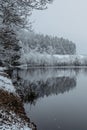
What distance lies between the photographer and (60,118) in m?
19.5

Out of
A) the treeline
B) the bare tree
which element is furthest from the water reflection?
the treeline

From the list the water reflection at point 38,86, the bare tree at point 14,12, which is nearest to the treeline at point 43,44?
the water reflection at point 38,86

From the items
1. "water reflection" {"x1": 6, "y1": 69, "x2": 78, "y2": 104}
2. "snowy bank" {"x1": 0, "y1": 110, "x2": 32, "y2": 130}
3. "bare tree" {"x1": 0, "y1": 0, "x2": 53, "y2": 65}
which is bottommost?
"water reflection" {"x1": 6, "y1": 69, "x2": 78, "y2": 104}

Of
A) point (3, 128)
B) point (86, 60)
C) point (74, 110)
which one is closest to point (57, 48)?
point (86, 60)

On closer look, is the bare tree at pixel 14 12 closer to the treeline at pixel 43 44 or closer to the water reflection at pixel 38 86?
the water reflection at pixel 38 86

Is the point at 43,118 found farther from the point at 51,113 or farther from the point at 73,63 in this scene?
the point at 73,63

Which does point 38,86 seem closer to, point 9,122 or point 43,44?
point 9,122

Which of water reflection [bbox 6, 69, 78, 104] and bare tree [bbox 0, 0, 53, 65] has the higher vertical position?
bare tree [bbox 0, 0, 53, 65]

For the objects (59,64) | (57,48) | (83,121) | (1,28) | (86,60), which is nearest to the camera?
(1,28)

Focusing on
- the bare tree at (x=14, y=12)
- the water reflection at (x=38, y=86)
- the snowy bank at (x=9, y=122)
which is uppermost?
the bare tree at (x=14, y=12)

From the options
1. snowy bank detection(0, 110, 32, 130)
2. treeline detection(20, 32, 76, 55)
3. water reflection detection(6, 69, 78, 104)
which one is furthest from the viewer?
treeline detection(20, 32, 76, 55)

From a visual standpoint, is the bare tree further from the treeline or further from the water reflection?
the treeline

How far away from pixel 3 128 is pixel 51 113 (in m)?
11.6

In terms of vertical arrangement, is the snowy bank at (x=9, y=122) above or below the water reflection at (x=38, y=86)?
above
